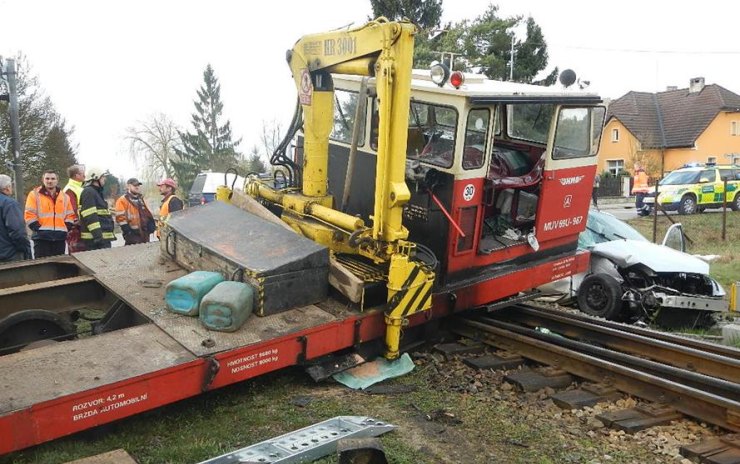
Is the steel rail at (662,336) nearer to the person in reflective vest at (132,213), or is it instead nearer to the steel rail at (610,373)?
the steel rail at (610,373)

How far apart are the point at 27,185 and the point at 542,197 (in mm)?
21635

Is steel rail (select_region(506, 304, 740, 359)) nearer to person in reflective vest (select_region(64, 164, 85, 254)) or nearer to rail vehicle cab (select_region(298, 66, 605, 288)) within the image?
rail vehicle cab (select_region(298, 66, 605, 288))

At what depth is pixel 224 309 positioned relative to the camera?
4.94 metres

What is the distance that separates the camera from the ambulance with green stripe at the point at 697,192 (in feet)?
71.0

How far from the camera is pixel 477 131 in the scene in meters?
6.24

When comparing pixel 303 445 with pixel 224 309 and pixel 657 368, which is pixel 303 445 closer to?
pixel 224 309

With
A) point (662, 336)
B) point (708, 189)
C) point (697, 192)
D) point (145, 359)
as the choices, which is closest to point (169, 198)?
point (145, 359)

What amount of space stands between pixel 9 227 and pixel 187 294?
11.0 feet

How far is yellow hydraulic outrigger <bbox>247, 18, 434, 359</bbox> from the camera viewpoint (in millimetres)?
5414

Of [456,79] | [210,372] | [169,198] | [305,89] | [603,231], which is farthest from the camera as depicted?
[603,231]

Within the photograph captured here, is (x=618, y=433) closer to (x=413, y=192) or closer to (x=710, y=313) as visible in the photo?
(x=413, y=192)

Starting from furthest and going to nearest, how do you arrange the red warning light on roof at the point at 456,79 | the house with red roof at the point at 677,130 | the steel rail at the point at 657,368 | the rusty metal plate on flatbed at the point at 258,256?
the house with red roof at the point at 677,130, the red warning light on roof at the point at 456,79, the rusty metal plate on flatbed at the point at 258,256, the steel rail at the point at 657,368

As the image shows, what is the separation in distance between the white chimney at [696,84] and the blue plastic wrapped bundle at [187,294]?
154ft

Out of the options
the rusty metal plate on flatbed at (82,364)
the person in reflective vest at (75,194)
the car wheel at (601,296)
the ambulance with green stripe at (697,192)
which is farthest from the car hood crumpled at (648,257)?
the ambulance with green stripe at (697,192)
